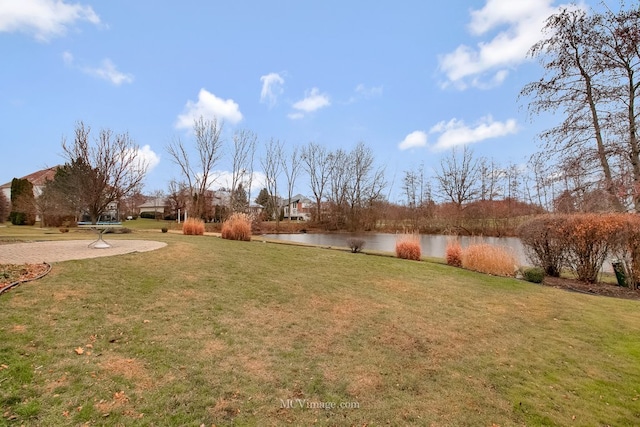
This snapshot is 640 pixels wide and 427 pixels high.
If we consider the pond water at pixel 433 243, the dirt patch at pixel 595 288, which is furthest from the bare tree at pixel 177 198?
the dirt patch at pixel 595 288

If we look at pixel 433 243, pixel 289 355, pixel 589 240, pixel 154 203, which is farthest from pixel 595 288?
pixel 154 203

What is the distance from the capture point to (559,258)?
807 centimetres

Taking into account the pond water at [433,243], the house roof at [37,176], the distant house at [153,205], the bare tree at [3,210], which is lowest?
the pond water at [433,243]

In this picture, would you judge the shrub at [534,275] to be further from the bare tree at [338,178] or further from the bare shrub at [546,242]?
the bare tree at [338,178]

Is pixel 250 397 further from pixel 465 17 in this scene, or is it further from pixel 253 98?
pixel 253 98

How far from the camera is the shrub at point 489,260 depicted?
803 centimetres

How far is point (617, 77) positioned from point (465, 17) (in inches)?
183

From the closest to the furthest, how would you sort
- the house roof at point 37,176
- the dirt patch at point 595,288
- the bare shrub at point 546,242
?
the dirt patch at point 595,288 → the bare shrub at point 546,242 → the house roof at point 37,176

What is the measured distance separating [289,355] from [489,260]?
703 cm

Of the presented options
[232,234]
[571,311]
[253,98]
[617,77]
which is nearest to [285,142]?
[253,98]

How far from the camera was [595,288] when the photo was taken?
710 cm

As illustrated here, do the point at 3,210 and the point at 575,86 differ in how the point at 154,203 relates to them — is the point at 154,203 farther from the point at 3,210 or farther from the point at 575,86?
the point at 575,86

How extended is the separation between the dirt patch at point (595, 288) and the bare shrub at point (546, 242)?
1.70 feet

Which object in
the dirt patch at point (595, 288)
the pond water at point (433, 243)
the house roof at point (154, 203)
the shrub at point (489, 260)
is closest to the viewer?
the dirt patch at point (595, 288)
